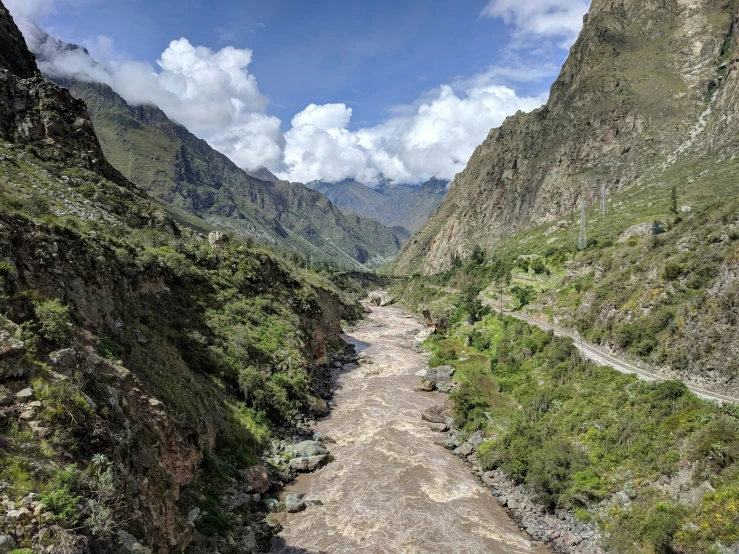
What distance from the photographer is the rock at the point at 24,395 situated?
1190 centimetres

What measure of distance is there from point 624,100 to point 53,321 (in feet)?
581

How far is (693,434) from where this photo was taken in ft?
70.3

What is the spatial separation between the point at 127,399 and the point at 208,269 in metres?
31.8

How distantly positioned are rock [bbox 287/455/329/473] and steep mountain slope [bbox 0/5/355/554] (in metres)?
0.70

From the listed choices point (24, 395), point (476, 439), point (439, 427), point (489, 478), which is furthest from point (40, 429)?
point (439, 427)

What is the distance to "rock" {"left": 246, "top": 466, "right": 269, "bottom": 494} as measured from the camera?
25.3 metres

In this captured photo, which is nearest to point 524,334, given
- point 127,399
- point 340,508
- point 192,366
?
point 340,508

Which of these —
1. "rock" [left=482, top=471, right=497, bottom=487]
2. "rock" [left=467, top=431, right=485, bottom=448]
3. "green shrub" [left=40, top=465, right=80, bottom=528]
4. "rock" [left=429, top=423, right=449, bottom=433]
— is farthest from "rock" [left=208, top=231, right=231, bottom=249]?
"green shrub" [left=40, top=465, right=80, bottom=528]

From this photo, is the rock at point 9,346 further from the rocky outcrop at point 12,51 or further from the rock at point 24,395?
the rocky outcrop at point 12,51

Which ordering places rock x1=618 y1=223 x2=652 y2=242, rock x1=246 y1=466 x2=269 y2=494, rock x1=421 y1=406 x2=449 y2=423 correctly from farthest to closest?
rock x1=618 y1=223 x2=652 y2=242 < rock x1=421 y1=406 x2=449 y2=423 < rock x1=246 y1=466 x2=269 y2=494

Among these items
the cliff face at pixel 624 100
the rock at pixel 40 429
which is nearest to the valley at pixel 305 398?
the rock at pixel 40 429

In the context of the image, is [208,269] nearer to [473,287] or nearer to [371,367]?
[371,367]

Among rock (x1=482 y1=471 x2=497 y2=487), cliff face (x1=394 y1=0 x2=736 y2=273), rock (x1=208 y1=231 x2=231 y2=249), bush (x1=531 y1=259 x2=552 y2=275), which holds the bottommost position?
rock (x1=482 y1=471 x2=497 y2=487)

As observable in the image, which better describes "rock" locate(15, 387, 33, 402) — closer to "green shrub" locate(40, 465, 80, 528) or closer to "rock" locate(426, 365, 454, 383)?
"green shrub" locate(40, 465, 80, 528)
